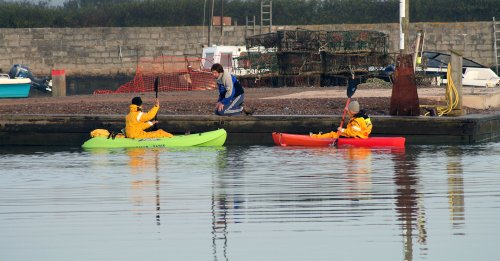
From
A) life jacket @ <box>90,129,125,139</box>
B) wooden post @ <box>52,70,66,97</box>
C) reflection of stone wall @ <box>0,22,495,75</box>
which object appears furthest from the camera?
reflection of stone wall @ <box>0,22,495,75</box>

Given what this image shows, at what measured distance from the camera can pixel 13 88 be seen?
4828 cm

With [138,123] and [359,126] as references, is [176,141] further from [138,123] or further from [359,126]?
[359,126]

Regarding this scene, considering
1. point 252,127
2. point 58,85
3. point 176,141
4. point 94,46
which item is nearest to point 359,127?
point 252,127

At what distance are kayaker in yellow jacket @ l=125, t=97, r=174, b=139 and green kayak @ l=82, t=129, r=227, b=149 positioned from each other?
164 millimetres

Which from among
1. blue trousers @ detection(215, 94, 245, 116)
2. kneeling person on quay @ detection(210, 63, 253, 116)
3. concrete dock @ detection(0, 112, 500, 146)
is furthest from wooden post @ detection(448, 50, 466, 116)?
blue trousers @ detection(215, 94, 245, 116)

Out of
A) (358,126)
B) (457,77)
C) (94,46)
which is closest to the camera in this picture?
(358,126)

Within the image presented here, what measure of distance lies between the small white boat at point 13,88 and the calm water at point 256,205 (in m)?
21.9

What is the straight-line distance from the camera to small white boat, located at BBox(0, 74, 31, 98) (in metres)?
48.0

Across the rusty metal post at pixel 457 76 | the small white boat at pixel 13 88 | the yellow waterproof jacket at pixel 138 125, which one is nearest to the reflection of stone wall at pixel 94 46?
the small white boat at pixel 13 88

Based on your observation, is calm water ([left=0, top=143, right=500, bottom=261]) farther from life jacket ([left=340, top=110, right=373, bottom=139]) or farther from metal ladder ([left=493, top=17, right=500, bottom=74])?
metal ladder ([left=493, top=17, right=500, bottom=74])

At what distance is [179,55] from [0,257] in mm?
51914

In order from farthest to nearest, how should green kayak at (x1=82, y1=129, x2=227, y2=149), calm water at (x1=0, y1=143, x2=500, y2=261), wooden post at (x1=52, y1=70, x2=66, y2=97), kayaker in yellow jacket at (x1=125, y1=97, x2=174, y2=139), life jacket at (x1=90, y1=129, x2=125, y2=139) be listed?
wooden post at (x1=52, y1=70, x2=66, y2=97) < life jacket at (x1=90, y1=129, x2=125, y2=139) < green kayak at (x1=82, y1=129, x2=227, y2=149) < kayaker in yellow jacket at (x1=125, y1=97, x2=174, y2=139) < calm water at (x1=0, y1=143, x2=500, y2=261)

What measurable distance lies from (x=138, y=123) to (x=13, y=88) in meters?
21.6

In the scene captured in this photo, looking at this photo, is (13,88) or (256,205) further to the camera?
(13,88)
